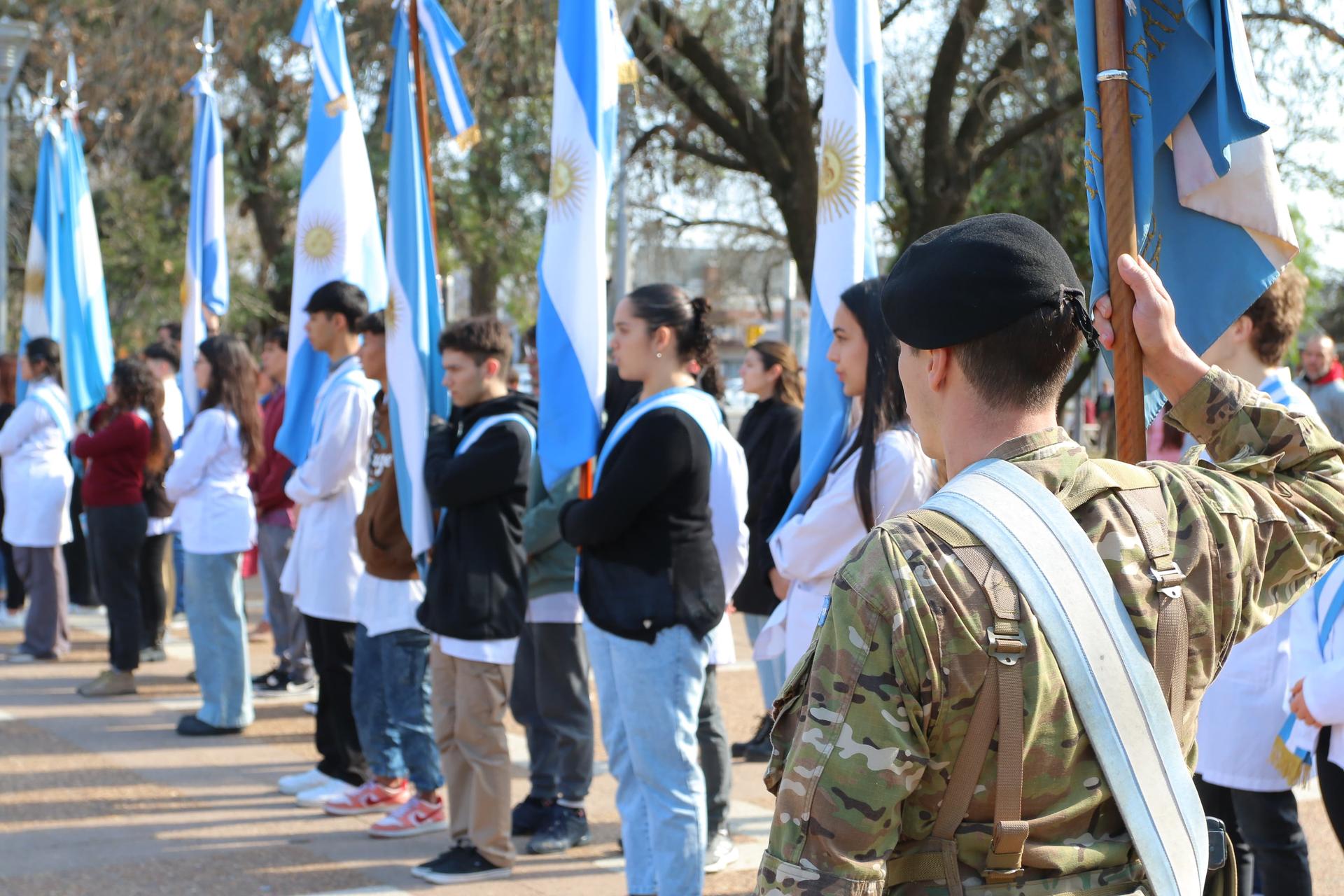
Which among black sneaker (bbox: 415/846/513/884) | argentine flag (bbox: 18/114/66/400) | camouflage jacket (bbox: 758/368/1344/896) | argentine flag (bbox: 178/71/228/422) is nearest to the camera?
camouflage jacket (bbox: 758/368/1344/896)

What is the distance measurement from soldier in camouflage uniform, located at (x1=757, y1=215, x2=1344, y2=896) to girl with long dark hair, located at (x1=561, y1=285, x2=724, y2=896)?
2.32 meters

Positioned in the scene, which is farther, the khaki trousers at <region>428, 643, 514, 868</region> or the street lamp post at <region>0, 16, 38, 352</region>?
the street lamp post at <region>0, 16, 38, 352</region>

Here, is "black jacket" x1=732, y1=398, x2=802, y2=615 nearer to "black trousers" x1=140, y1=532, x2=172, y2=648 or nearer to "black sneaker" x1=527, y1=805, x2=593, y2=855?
"black sneaker" x1=527, y1=805, x2=593, y2=855

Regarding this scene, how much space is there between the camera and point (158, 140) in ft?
57.5

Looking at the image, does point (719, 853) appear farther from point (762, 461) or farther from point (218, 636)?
point (218, 636)

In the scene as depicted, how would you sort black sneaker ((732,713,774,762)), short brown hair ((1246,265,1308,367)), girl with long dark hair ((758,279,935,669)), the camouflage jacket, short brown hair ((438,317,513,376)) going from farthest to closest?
black sneaker ((732,713,774,762)), short brown hair ((438,317,513,376)), girl with long dark hair ((758,279,935,669)), short brown hair ((1246,265,1308,367)), the camouflage jacket

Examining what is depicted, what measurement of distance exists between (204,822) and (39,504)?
4.29 meters

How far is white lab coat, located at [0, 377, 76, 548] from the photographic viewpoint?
9.10 meters

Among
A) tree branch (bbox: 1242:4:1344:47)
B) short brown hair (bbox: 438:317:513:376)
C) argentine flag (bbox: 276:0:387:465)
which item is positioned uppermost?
tree branch (bbox: 1242:4:1344:47)

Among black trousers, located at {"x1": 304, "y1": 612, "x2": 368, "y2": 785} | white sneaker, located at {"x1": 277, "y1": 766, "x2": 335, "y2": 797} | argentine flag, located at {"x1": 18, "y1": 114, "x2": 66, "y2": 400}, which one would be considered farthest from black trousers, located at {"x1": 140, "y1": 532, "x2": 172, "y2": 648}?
black trousers, located at {"x1": 304, "y1": 612, "x2": 368, "y2": 785}

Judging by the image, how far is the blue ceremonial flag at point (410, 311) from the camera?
526 centimetres

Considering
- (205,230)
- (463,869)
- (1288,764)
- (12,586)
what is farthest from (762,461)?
(12,586)

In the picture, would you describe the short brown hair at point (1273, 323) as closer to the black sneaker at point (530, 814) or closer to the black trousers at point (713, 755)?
the black trousers at point (713, 755)

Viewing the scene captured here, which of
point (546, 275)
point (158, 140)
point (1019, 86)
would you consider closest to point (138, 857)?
point (546, 275)
